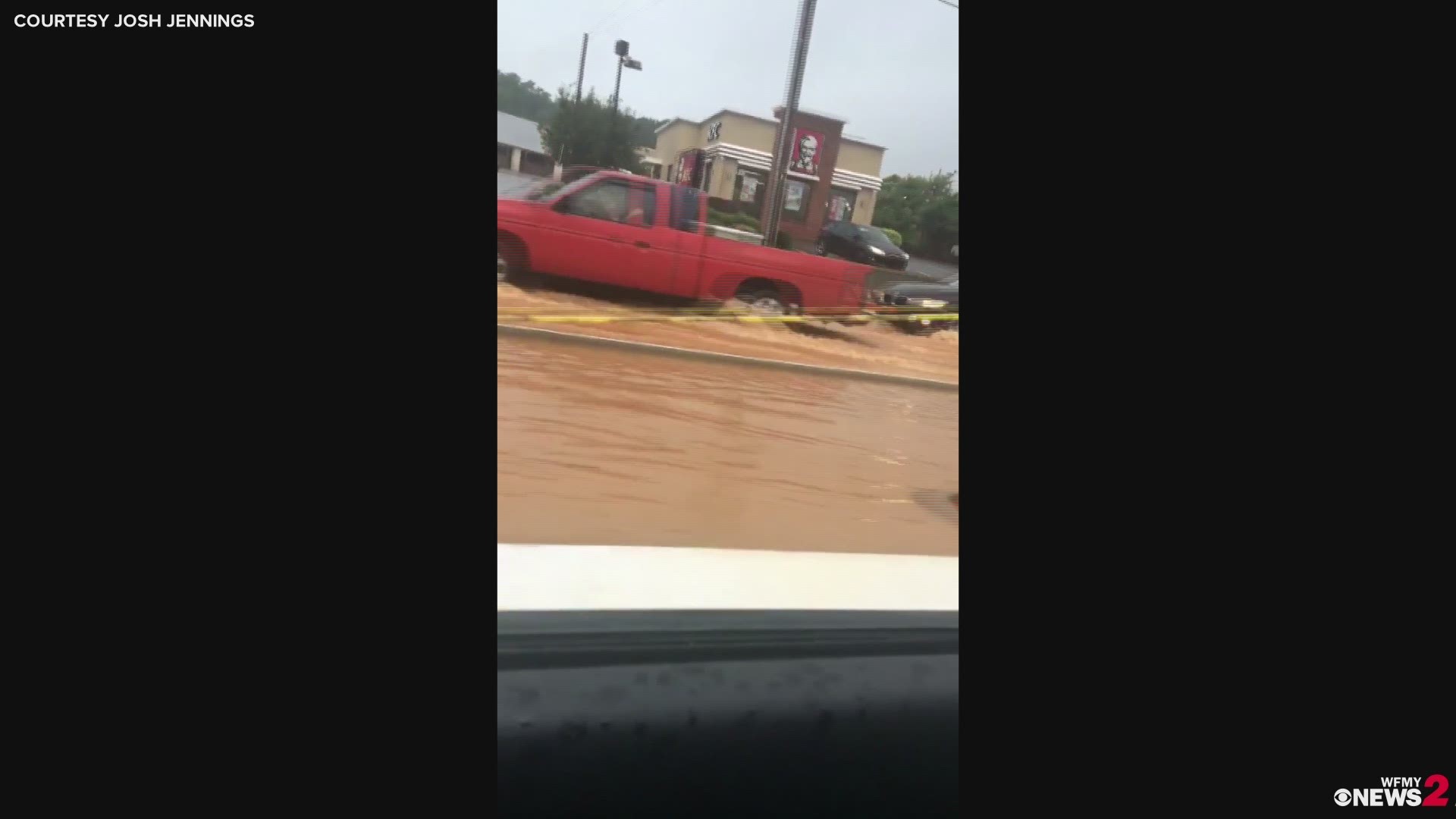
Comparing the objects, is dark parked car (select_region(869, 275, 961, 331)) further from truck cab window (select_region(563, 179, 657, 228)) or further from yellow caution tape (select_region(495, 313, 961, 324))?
truck cab window (select_region(563, 179, 657, 228))

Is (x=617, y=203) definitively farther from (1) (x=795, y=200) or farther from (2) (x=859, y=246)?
(2) (x=859, y=246)

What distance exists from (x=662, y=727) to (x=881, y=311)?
6.25 m

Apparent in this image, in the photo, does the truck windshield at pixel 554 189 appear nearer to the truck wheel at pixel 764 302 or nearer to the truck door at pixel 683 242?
the truck door at pixel 683 242

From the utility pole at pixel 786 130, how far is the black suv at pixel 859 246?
360 mm

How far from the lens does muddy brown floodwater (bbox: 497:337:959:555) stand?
352 cm

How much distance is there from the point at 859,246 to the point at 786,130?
975 millimetres
